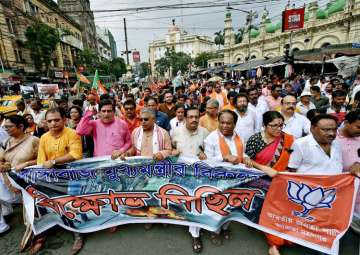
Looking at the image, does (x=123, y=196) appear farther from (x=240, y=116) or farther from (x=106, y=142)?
(x=240, y=116)

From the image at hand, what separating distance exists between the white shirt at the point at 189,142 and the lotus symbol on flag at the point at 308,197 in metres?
1.21

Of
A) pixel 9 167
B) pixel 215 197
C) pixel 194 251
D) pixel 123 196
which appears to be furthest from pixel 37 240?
pixel 215 197

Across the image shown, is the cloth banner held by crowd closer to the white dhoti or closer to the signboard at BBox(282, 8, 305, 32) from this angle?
the white dhoti

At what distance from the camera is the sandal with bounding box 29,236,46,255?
2703 millimetres

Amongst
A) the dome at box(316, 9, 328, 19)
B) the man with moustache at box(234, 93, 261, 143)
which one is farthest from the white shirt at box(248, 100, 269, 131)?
the dome at box(316, 9, 328, 19)

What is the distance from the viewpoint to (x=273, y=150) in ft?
8.30

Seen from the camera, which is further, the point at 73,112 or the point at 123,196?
the point at 73,112

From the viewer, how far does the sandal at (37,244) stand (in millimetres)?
2703

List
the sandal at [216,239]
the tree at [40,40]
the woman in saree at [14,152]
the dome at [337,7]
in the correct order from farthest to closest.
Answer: the dome at [337,7], the tree at [40,40], the woman in saree at [14,152], the sandal at [216,239]

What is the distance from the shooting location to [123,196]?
2.74 m

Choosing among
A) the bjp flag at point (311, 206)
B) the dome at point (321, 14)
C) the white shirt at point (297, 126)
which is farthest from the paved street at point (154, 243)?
the dome at point (321, 14)

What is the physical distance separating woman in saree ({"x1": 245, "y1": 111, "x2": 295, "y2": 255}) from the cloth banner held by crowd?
0.16 m

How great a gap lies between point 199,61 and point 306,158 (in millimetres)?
75363

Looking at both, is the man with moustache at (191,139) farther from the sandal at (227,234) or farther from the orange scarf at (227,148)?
the sandal at (227,234)
